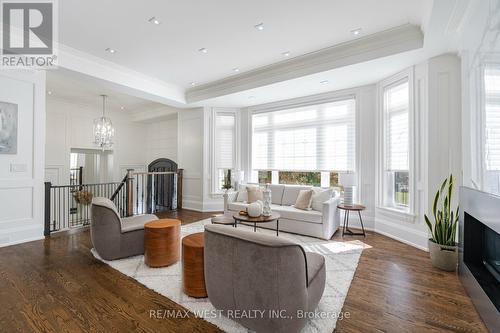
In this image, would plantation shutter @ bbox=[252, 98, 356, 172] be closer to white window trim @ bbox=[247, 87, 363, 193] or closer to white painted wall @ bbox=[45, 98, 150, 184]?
white window trim @ bbox=[247, 87, 363, 193]

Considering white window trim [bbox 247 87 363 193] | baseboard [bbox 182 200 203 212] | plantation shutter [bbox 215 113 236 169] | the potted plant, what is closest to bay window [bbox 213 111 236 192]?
plantation shutter [bbox 215 113 236 169]

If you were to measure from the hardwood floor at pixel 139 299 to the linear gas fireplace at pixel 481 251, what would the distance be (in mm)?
183

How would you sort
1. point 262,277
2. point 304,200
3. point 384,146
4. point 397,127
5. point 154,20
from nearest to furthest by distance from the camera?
1. point 262,277
2. point 154,20
3. point 397,127
4. point 384,146
5. point 304,200

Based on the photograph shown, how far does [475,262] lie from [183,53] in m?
4.91

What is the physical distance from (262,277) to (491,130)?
208cm

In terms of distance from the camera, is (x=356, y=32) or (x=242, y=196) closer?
(x=356, y=32)

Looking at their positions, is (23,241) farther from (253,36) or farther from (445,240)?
(445,240)

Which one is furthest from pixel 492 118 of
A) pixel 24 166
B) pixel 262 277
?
pixel 24 166

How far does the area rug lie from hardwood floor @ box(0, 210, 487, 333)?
3.1 inches

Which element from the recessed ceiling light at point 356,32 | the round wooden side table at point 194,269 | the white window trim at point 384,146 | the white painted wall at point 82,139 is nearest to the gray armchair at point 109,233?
the round wooden side table at point 194,269

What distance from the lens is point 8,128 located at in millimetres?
3736

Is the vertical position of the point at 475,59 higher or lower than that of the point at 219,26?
lower

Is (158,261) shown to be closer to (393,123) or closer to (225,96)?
(225,96)

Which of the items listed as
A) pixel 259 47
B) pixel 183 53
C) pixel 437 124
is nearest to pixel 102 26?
pixel 183 53
